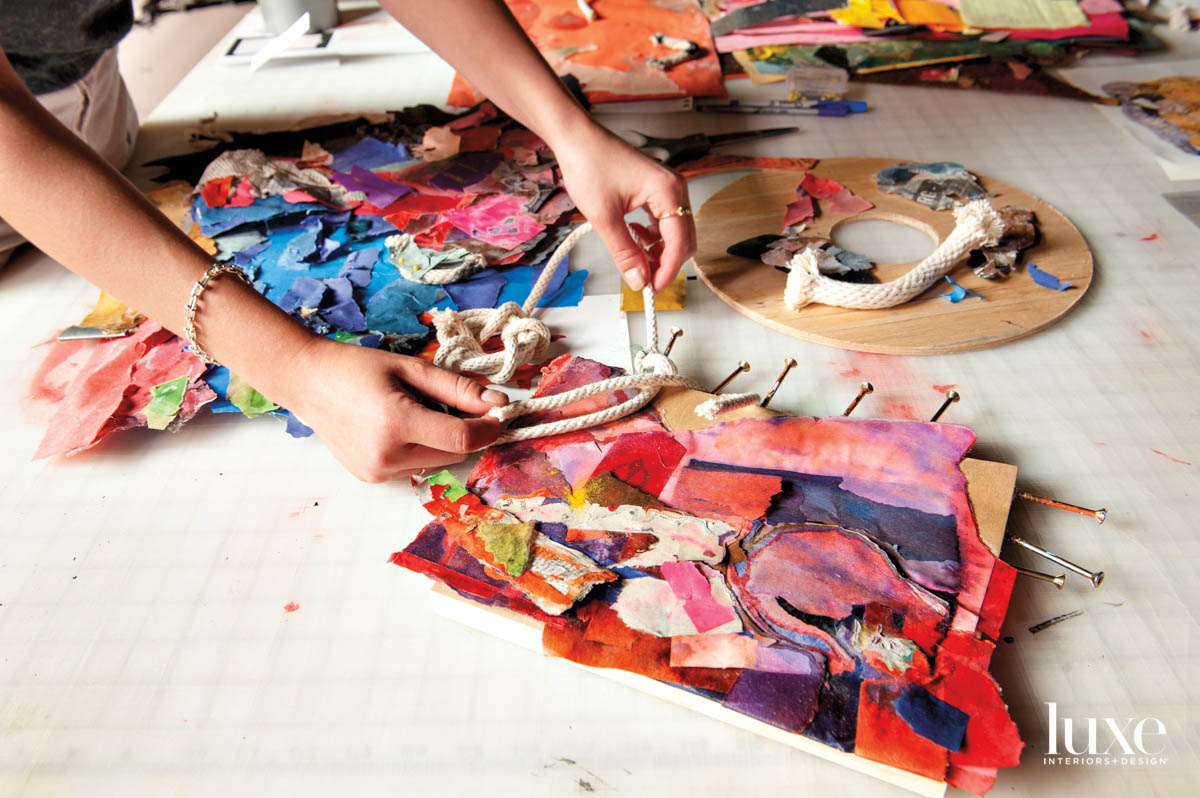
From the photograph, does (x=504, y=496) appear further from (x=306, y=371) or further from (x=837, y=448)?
(x=837, y=448)

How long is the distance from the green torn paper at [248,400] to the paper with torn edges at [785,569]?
10.6 inches

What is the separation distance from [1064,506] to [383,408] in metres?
0.65

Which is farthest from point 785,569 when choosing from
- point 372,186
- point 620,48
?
point 620,48

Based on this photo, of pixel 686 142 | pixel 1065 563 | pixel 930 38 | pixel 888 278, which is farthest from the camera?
pixel 930 38

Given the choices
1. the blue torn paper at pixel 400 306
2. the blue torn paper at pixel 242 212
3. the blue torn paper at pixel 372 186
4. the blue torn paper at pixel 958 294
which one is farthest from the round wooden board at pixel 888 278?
the blue torn paper at pixel 242 212

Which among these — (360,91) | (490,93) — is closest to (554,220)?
(490,93)

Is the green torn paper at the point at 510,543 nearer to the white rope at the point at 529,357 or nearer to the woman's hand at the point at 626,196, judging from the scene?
the white rope at the point at 529,357

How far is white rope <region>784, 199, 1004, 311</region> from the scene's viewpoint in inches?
37.4

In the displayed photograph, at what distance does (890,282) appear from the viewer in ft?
3.18

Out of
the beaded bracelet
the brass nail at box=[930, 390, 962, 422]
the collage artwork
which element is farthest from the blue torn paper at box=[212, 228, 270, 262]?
the brass nail at box=[930, 390, 962, 422]

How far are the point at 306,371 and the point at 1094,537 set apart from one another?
2.56 feet

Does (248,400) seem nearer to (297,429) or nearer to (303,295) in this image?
(297,429)

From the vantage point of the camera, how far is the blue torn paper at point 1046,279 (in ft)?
3.29

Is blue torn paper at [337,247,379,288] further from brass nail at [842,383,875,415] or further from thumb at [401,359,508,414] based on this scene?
brass nail at [842,383,875,415]
